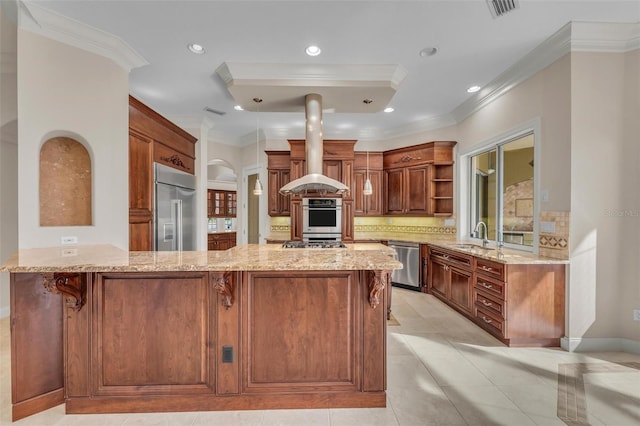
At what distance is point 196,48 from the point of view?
2.89m

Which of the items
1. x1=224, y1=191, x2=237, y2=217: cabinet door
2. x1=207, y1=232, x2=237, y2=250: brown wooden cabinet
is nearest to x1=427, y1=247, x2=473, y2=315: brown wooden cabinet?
→ x1=207, y1=232, x2=237, y2=250: brown wooden cabinet

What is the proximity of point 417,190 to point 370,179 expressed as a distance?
35.8 inches

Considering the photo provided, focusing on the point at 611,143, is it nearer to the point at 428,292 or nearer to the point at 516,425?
the point at 516,425

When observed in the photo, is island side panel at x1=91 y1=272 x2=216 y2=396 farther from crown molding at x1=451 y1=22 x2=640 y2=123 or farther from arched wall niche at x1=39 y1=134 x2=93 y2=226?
crown molding at x1=451 y1=22 x2=640 y2=123

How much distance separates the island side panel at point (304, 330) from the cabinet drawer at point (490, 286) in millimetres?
1849

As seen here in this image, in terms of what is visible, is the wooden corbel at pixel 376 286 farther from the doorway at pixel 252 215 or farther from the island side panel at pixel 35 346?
the doorway at pixel 252 215

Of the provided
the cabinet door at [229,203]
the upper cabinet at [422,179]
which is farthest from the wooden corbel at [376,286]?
the cabinet door at [229,203]

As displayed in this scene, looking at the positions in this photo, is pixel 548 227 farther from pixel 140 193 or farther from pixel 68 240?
pixel 68 240

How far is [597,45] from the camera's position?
106 inches

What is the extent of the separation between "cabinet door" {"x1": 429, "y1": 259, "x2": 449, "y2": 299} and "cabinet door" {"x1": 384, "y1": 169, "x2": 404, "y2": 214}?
3.92ft

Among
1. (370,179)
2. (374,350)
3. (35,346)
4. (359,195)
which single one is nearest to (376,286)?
(374,350)

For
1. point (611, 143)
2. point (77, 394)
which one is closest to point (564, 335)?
point (611, 143)

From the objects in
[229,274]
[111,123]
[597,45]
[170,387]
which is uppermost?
[597,45]

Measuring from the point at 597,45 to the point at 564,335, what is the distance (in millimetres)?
2781
